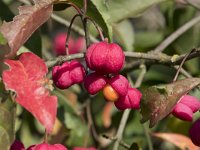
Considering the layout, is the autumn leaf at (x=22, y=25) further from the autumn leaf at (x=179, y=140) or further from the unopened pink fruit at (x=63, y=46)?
the unopened pink fruit at (x=63, y=46)

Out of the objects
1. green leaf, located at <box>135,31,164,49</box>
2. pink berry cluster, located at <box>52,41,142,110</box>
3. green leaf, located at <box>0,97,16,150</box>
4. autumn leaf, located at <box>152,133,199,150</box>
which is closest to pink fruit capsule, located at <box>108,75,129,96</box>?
pink berry cluster, located at <box>52,41,142,110</box>

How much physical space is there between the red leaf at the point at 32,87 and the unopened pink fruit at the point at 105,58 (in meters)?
0.13

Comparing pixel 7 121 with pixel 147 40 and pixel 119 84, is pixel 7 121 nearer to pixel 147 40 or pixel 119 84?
pixel 119 84

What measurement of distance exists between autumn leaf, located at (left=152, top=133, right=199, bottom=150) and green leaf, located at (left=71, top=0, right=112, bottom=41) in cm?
78

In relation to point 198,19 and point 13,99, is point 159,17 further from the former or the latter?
point 13,99

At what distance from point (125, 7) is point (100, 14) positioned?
0.62 m

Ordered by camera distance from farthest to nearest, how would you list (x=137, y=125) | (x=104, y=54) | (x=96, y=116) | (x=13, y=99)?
(x=96, y=116) < (x=137, y=125) < (x=104, y=54) < (x=13, y=99)

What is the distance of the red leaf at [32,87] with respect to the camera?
1.15 metres

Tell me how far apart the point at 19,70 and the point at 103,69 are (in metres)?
0.19

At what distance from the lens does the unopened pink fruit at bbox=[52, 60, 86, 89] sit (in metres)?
1.40

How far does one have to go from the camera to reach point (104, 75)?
1369mm

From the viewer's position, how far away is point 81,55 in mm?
1404

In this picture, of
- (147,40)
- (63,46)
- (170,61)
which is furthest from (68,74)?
(63,46)

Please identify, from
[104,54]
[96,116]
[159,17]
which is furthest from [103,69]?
[159,17]
